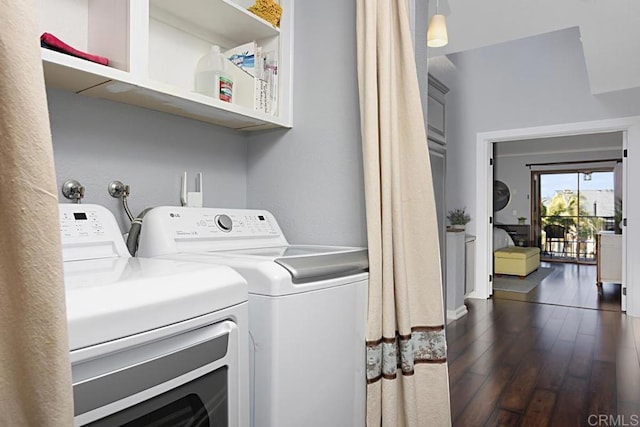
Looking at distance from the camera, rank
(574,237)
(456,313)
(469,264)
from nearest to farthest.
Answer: (456,313) → (469,264) → (574,237)

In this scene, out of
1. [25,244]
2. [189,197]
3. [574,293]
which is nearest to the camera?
[25,244]

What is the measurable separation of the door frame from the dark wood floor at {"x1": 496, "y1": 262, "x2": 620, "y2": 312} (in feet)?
0.97

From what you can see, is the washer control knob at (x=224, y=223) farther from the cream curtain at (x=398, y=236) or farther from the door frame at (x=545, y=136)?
the door frame at (x=545, y=136)

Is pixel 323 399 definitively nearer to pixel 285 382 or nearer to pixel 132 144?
pixel 285 382

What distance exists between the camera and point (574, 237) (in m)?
9.67

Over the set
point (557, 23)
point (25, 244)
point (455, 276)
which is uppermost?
point (557, 23)

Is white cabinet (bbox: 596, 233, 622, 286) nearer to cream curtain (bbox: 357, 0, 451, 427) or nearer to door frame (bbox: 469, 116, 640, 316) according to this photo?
door frame (bbox: 469, 116, 640, 316)

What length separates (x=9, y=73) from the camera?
433 millimetres

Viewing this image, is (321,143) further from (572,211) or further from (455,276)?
(572,211)

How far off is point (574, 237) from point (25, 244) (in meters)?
11.1

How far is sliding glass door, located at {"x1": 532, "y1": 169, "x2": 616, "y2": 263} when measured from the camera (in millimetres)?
9367

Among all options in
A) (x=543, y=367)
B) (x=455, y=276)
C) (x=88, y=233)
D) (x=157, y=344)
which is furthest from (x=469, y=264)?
(x=157, y=344)

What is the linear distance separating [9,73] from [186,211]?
3.25 ft

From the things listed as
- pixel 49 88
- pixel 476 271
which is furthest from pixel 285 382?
pixel 476 271
